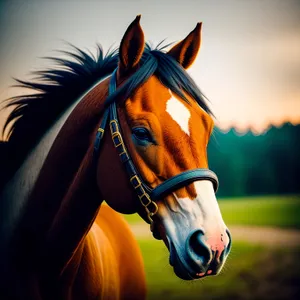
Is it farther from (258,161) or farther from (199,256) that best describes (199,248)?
(258,161)

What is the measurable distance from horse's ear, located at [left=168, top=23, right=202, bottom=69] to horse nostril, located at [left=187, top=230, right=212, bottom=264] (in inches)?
32.9

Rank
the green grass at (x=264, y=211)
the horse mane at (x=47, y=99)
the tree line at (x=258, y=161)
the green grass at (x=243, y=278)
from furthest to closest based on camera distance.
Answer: the tree line at (x=258, y=161)
the green grass at (x=264, y=211)
the green grass at (x=243, y=278)
the horse mane at (x=47, y=99)

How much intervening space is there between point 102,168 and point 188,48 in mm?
711

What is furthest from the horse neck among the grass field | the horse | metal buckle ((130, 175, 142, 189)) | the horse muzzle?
the grass field

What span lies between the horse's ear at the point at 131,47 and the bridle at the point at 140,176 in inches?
3.8

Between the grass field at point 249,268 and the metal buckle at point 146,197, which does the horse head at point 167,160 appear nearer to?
the metal buckle at point 146,197

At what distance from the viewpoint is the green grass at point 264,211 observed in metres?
3.44

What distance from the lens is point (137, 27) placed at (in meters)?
1.43

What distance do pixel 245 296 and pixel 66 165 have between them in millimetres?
2566

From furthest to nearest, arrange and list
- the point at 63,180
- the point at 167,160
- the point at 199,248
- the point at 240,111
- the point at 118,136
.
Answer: the point at 240,111 < the point at 63,180 < the point at 118,136 < the point at 167,160 < the point at 199,248

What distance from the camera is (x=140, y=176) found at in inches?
54.9

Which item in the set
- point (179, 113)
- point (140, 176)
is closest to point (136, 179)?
point (140, 176)

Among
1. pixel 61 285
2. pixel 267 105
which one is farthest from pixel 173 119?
pixel 267 105

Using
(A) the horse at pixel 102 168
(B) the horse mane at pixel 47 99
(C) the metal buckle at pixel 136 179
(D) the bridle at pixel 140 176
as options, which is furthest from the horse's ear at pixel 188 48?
(C) the metal buckle at pixel 136 179
